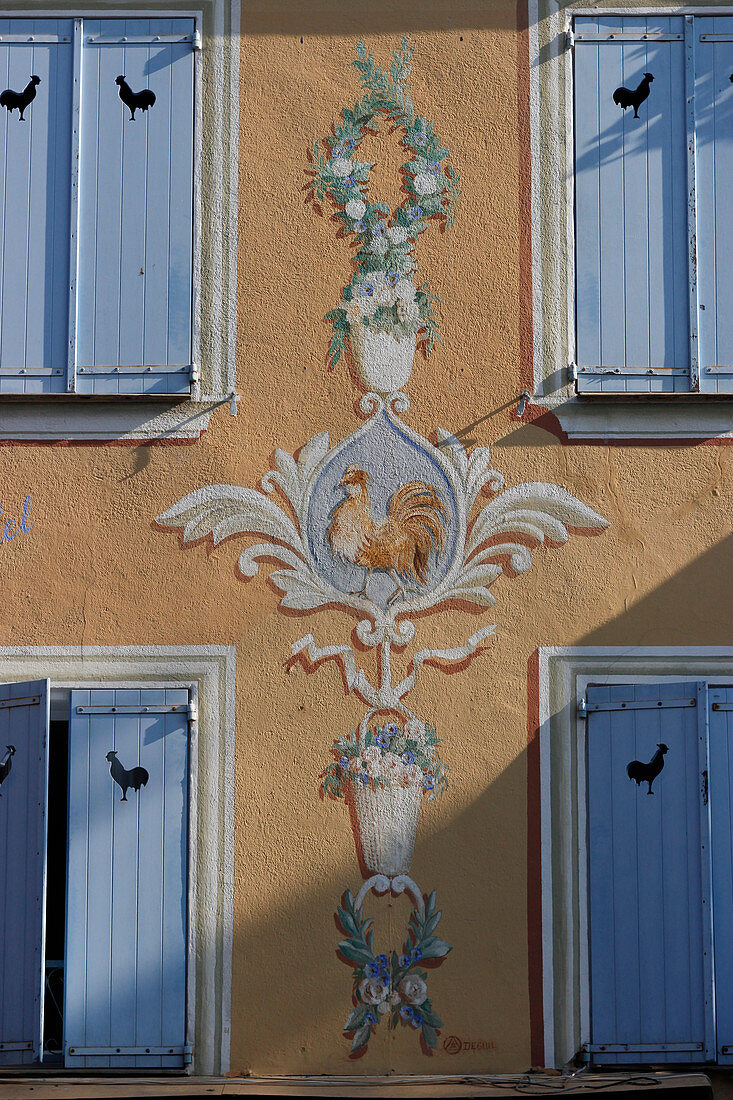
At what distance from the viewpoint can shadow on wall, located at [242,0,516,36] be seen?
6.97 meters

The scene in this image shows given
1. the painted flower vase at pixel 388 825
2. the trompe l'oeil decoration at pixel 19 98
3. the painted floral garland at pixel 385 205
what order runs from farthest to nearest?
1. the trompe l'oeil decoration at pixel 19 98
2. the painted floral garland at pixel 385 205
3. the painted flower vase at pixel 388 825

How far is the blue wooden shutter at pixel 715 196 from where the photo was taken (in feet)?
22.2

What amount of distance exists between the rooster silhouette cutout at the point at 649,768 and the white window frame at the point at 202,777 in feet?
5.70

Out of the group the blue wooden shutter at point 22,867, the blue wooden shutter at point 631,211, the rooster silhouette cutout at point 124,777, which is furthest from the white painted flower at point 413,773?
the blue wooden shutter at point 631,211

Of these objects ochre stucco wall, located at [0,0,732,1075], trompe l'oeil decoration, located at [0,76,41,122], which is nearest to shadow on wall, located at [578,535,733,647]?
ochre stucco wall, located at [0,0,732,1075]

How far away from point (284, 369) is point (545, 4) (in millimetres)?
2134

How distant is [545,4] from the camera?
697cm

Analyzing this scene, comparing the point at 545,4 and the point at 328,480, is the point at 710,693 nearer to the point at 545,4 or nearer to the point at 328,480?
the point at 328,480

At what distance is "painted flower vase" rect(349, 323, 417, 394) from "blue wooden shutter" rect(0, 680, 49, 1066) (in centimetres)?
199

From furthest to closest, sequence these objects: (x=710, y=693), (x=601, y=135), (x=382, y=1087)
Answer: (x=601, y=135) < (x=710, y=693) < (x=382, y=1087)

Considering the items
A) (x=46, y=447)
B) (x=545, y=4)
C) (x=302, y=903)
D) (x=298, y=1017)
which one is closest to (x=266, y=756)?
(x=302, y=903)

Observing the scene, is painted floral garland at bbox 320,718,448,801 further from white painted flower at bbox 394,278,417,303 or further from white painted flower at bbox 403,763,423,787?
white painted flower at bbox 394,278,417,303

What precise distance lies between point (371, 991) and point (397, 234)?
11.1 feet

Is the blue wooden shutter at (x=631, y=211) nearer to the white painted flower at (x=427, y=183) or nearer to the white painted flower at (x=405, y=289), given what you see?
the white painted flower at (x=427, y=183)
